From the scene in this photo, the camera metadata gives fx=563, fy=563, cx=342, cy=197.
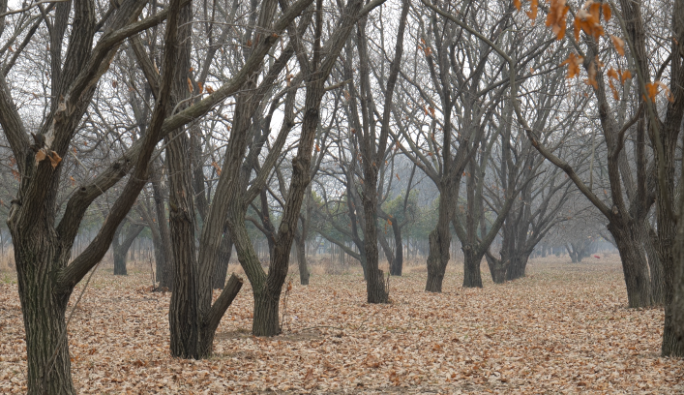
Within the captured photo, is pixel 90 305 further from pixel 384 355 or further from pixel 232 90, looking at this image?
pixel 232 90

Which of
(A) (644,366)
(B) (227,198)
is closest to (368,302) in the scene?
(B) (227,198)

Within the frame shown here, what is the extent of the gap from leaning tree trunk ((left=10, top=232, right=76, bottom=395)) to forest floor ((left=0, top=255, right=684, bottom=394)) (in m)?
1.03

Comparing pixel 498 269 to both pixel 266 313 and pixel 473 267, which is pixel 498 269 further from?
pixel 266 313

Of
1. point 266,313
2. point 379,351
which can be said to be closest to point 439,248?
point 266,313

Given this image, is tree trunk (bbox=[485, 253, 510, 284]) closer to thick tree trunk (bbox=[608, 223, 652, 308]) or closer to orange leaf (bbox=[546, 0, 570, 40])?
thick tree trunk (bbox=[608, 223, 652, 308])

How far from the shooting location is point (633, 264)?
10594 mm

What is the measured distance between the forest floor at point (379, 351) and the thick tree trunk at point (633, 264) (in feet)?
1.43

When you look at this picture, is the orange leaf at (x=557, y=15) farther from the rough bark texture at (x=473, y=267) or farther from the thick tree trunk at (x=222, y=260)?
the rough bark texture at (x=473, y=267)

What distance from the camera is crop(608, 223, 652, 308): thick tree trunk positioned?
10.4 m

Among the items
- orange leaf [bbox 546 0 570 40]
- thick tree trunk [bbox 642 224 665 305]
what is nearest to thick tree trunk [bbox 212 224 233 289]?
thick tree trunk [bbox 642 224 665 305]

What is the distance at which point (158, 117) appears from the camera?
154 inches

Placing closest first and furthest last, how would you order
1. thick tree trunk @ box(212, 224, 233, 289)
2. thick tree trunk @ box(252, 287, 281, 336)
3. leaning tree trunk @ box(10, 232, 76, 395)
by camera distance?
1. leaning tree trunk @ box(10, 232, 76, 395)
2. thick tree trunk @ box(252, 287, 281, 336)
3. thick tree trunk @ box(212, 224, 233, 289)

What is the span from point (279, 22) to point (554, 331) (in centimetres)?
644

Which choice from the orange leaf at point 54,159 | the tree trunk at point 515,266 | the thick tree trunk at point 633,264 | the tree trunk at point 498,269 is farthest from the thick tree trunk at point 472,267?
the orange leaf at point 54,159
